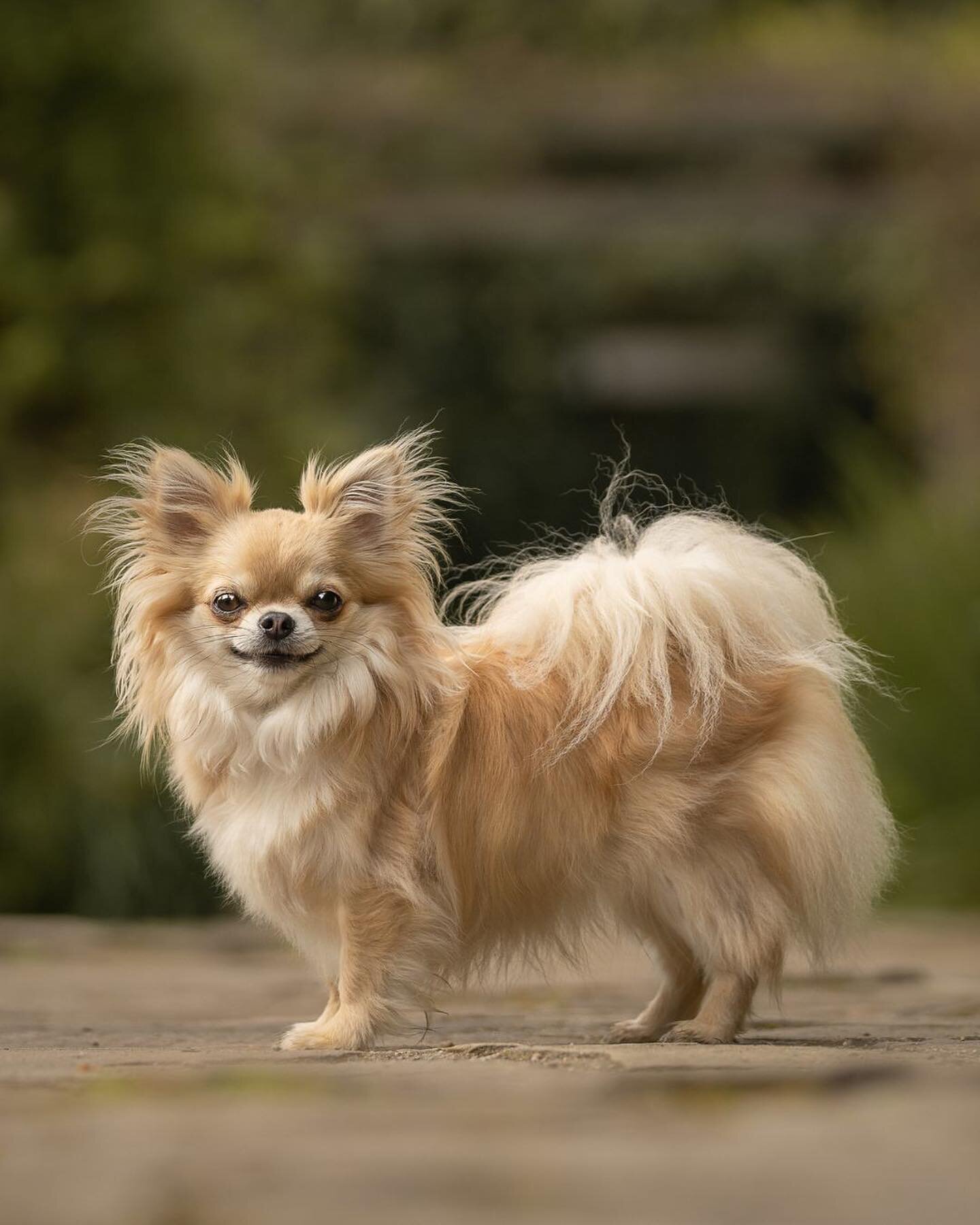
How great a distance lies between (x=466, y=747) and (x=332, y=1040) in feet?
2.37

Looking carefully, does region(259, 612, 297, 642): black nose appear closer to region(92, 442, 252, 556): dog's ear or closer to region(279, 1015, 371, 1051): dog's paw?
region(92, 442, 252, 556): dog's ear

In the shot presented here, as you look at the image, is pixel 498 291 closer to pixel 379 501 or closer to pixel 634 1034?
pixel 379 501

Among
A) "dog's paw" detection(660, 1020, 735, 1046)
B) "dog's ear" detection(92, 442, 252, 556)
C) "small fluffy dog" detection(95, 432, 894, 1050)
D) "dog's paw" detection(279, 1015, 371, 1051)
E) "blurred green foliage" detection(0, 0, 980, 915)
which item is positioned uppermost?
"blurred green foliage" detection(0, 0, 980, 915)

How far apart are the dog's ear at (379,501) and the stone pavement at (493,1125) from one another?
1168mm

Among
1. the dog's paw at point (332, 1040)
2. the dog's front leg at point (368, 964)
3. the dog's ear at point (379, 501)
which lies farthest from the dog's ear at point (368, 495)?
the dog's paw at point (332, 1040)

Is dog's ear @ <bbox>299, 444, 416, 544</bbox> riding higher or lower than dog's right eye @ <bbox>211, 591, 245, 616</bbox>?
higher

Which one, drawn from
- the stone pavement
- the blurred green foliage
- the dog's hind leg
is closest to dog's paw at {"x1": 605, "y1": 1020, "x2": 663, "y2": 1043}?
the dog's hind leg

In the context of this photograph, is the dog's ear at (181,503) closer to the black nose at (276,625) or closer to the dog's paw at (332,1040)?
the black nose at (276,625)

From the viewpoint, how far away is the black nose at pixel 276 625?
3779mm

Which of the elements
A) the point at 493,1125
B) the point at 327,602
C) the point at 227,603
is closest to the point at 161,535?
the point at 227,603

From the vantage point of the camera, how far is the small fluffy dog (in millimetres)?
3873

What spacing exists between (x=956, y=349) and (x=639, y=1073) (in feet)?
35.1

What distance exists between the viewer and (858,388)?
14.8m

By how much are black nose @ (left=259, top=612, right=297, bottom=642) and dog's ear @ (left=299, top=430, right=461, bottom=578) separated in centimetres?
32
